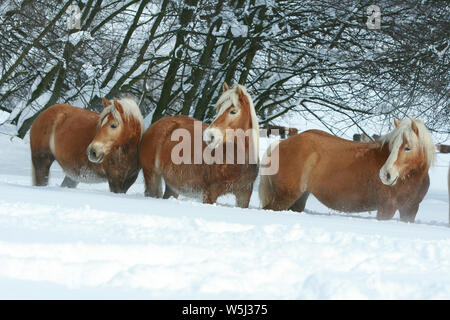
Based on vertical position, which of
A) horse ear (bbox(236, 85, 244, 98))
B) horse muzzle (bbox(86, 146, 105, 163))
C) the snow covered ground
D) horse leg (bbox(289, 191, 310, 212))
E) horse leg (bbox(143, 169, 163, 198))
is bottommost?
the snow covered ground

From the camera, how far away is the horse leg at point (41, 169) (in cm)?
614

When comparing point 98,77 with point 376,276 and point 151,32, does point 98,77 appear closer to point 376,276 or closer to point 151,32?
point 151,32

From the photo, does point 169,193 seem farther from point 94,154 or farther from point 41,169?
point 41,169

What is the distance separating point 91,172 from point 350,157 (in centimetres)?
246

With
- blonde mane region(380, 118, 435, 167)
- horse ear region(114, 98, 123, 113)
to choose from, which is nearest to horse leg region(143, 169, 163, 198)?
horse ear region(114, 98, 123, 113)

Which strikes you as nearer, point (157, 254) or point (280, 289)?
point (280, 289)

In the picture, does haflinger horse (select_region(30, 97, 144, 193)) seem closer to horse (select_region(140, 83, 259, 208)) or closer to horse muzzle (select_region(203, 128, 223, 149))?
horse (select_region(140, 83, 259, 208))

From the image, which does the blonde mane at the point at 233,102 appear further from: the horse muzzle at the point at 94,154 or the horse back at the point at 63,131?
the horse back at the point at 63,131

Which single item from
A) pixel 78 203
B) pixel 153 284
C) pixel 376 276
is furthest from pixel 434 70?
pixel 153 284

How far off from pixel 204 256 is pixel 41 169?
3.82 metres

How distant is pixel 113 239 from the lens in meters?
3.01

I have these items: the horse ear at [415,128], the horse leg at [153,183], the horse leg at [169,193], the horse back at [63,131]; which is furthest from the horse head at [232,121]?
the horse back at [63,131]

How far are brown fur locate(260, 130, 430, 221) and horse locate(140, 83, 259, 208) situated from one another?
0.31 meters

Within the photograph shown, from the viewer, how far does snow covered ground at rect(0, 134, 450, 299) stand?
2.36m
